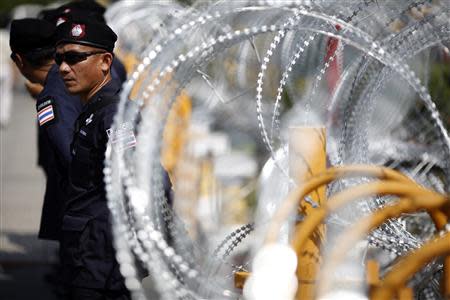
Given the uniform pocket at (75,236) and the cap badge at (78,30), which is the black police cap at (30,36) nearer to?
the cap badge at (78,30)

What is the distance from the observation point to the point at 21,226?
9898 millimetres

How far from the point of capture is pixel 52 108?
5363 mm

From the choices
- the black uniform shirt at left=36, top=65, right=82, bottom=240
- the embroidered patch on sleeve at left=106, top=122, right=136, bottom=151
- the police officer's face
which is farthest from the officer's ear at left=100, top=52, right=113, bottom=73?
the embroidered patch on sleeve at left=106, top=122, right=136, bottom=151

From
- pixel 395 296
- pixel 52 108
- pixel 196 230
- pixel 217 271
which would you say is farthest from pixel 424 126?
pixel 395 296

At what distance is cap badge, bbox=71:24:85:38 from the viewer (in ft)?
15.1

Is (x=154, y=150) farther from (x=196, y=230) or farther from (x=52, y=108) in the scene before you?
(x=196, y=230)

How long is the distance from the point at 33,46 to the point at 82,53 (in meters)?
1.48

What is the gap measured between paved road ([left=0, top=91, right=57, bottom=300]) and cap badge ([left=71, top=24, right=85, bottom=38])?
11.0 ft

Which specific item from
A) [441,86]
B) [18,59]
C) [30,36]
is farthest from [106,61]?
[441,86]

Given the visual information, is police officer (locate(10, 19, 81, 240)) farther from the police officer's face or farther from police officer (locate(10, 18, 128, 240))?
the police officer's face

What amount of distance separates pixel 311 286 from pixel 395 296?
54 cm

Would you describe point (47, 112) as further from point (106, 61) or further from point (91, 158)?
point (91, 158)

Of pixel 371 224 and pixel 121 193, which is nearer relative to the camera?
pixel 371 224

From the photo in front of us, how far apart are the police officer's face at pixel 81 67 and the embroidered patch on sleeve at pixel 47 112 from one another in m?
0.69
